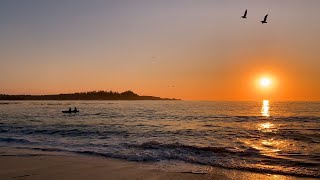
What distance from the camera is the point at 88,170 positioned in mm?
12266

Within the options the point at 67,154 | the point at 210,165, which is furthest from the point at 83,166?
the point at 210,165

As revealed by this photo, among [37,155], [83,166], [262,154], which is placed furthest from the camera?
[262,154]

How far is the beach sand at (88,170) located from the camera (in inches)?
440

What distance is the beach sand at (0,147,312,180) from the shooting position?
11188mm

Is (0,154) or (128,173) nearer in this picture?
(128,173)

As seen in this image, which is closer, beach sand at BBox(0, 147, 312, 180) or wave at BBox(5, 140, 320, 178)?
beach sand at BBox(0, 147, 312, 180)

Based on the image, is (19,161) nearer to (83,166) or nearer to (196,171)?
(83,166)

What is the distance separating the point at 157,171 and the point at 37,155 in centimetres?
636

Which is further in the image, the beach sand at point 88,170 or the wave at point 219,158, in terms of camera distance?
the wave at point 219,158

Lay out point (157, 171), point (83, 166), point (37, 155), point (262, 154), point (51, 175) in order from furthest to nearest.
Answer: point (262, 154) < point (37, 155) < point (83, 166) < point (157, 171) < point (51, 175)

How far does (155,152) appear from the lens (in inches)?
675

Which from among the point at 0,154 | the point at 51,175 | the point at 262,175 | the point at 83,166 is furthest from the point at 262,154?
the point at 0,154

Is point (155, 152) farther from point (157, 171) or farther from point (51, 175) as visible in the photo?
point (51, 175)

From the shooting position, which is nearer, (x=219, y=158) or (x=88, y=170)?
(x=88, y=170)
